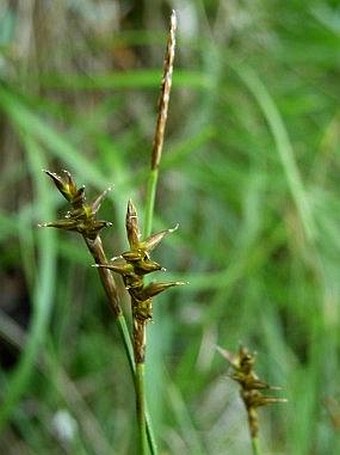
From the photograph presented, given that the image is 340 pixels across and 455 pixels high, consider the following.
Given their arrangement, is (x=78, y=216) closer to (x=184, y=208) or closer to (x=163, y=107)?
(x=163, y=107)

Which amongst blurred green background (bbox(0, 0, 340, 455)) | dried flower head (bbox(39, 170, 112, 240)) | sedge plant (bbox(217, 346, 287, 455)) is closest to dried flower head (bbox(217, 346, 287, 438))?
sedge plant (bbox(217, 346, 287, 455))

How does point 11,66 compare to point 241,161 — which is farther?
point 241,161

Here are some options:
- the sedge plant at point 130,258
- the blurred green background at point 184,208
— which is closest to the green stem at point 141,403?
the sedge plant at point 130,258

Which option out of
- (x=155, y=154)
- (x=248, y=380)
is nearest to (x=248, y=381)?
(x=248, y=380)

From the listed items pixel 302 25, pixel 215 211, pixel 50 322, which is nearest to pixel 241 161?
pixel 215 211

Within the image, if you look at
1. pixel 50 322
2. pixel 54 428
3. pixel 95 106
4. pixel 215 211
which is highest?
pixel 95 106

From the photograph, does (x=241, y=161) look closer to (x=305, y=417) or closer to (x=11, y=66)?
(x=11, y=66)

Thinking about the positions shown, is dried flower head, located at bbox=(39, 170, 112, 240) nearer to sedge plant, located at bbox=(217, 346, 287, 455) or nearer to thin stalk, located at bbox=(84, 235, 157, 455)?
thin stalk, located at bbox=(84, 235, 157, 455)

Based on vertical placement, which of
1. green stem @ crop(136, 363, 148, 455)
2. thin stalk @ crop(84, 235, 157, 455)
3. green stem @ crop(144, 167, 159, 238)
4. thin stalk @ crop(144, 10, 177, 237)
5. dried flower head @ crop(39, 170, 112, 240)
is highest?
thin stalk @ crop(144, 10, 177, 237)

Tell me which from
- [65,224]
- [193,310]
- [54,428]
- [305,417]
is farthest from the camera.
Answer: [193,310]
